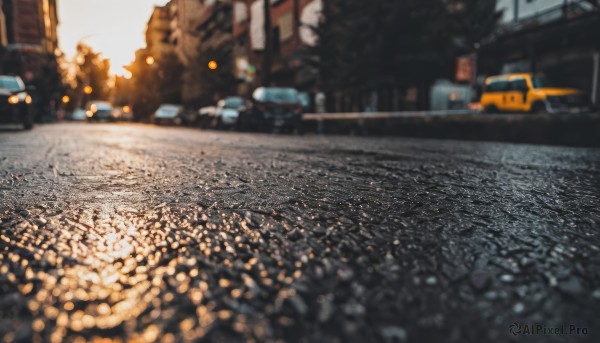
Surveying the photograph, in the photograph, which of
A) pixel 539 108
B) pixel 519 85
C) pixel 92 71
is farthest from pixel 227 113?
pixel 92 71

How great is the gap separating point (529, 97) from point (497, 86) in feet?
5.98

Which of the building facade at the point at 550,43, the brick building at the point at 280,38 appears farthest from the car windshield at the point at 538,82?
the brick building at the point at 280,38

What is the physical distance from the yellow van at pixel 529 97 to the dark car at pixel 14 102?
614 inches

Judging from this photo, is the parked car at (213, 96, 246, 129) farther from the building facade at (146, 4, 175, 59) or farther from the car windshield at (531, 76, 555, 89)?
the building facade at (146, 4, 175, 59)

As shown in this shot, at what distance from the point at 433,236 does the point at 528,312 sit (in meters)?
0.64

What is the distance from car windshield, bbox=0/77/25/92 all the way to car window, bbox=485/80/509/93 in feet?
54.9

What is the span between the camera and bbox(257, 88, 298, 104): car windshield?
14.8m

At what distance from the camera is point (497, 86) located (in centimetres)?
1806

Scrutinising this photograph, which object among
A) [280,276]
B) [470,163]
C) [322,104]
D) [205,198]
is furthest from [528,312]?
[322,104]

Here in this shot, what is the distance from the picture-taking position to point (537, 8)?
69.1 feet

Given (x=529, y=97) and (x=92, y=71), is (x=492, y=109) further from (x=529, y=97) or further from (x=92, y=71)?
(x=92, y=71)

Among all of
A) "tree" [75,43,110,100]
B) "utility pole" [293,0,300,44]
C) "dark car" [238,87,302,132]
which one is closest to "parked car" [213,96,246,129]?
"dark car" [238,87,302,132]

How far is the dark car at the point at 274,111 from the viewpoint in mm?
14367

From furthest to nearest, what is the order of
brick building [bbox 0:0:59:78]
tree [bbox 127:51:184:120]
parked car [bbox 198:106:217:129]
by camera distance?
brick building [bbox 0:0:59:78] → tree [bbox 127:51:184:120] → parked car [bbox 198:106:217:129]
